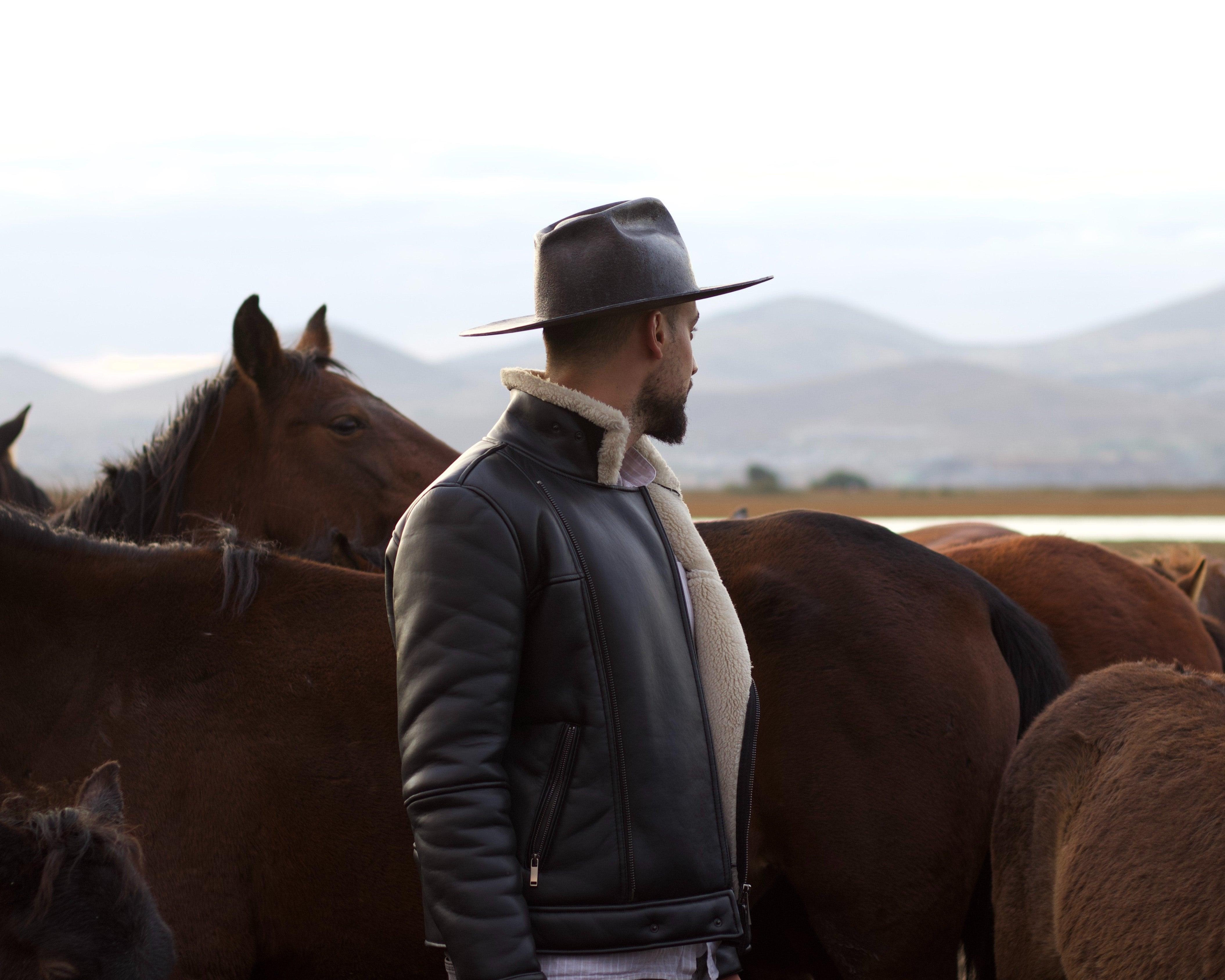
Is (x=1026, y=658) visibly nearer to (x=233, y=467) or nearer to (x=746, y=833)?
(x=746, y=833)

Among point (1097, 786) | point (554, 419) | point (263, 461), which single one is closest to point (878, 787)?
point (1097, 786)

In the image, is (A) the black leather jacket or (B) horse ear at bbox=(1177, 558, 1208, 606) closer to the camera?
(A) the black leather jacket

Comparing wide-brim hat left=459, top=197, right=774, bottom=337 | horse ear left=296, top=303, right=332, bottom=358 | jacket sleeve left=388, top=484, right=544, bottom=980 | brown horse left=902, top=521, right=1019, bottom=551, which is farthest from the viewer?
brown horse left=902, top=521, right=1019, bottom=551

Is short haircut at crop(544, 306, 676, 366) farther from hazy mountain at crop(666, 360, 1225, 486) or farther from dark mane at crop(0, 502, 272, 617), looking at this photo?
hazy mountain at crop(666, 360, 1225, 486)

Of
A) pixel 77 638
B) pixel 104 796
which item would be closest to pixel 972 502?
pixel 77 638

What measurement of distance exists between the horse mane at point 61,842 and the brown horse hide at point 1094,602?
3.24 metres

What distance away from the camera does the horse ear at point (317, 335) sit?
4.96 meters

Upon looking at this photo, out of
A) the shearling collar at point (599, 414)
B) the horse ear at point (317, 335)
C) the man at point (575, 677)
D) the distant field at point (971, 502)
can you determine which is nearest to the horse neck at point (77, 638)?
the man at point (575, 677)

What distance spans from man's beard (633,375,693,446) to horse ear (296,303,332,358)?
3.06m

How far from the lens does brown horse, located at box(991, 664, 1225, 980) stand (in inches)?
98.8

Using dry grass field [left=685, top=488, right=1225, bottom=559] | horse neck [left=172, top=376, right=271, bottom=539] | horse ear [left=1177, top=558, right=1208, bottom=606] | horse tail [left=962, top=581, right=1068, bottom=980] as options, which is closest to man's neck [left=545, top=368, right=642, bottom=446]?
horse tail [left=962, top=581, right=1068, bottom=980]

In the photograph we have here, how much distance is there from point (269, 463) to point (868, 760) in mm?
2347

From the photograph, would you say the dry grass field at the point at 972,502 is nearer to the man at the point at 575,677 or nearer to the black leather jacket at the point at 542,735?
the man at the point at 575,677

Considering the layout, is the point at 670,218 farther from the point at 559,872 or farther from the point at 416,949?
the point at 416,949
